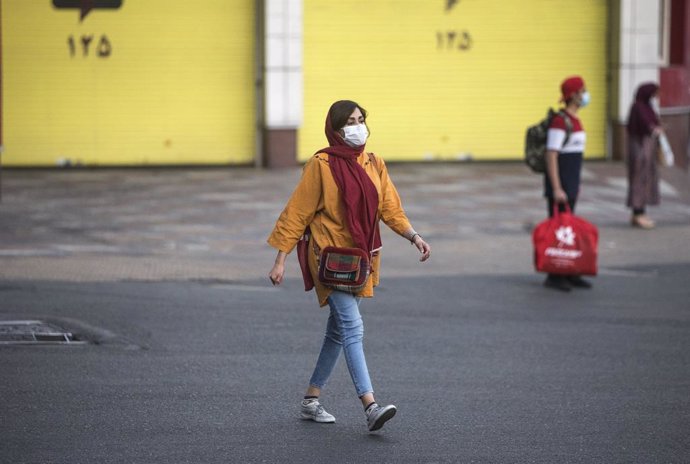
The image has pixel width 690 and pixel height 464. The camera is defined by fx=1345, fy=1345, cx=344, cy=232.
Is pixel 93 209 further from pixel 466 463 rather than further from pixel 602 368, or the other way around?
pixel 466 463

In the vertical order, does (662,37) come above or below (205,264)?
above

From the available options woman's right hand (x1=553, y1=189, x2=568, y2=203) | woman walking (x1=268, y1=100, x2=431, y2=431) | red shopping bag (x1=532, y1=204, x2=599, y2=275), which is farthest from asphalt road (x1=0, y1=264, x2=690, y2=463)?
woman's right hand (x1=553, y1=189, x2=568, y2=203)

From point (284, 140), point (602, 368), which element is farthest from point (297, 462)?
point (284, 140)

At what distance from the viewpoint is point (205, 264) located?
41.4ft

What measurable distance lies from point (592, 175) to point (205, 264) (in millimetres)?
9379

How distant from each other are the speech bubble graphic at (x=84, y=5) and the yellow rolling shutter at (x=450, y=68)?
117 inches

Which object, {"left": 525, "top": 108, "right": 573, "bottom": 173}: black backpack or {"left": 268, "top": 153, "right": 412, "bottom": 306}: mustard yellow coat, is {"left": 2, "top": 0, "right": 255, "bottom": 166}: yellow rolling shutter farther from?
{"left": 268, "top": 153, "right": 412, "bottom": 306}: mustard yellow coat

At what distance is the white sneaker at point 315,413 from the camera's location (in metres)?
6.84

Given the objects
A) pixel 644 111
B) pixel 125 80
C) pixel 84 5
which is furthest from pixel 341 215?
pixel 84 5

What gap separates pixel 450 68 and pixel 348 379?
14.1 metres

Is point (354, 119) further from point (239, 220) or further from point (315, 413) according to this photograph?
point (239, 220)

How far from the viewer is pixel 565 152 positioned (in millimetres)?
11523

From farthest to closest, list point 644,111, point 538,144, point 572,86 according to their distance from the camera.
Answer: point 644,111, point 538,144, point 572,86

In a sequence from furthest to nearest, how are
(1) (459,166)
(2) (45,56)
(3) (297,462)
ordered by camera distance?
(1) (459,166) < (2) (45,56) < (3) (297,462)
